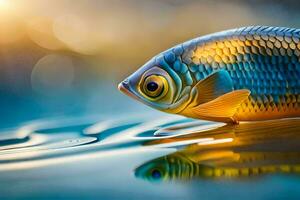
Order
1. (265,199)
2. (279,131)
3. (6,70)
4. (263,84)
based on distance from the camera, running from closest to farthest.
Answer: (265,199), (279,131), (263,84), (6,70)

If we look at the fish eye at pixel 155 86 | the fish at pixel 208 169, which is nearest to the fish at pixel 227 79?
the fish eye at pixel 155 86

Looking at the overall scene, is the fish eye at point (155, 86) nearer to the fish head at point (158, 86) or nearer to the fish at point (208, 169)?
the fish head at point (158, 86)

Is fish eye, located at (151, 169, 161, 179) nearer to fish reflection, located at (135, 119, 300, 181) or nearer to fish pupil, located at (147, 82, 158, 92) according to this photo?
fish reflection, located at (135, 119, 300, 181)

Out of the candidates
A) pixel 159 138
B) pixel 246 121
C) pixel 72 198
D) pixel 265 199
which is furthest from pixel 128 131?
pixel 265 199

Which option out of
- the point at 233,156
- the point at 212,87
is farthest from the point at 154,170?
the point at 212,87

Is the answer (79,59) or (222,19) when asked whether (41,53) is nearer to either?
(79,59)

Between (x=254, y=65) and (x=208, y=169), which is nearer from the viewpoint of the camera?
(x=208, y=169)

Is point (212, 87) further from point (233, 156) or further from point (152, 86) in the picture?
point (233, 156)
